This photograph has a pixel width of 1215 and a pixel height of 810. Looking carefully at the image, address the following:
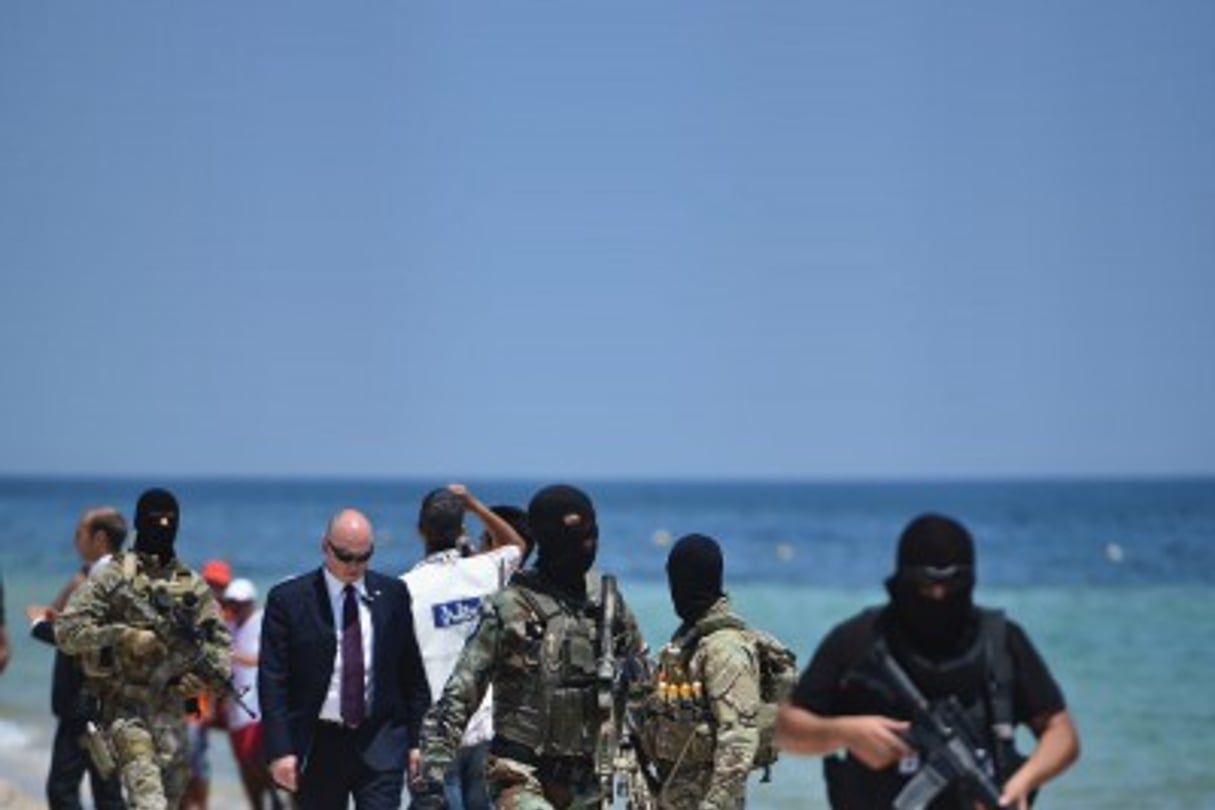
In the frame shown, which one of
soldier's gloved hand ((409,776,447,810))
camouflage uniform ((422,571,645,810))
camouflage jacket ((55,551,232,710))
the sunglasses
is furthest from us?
camouflage jacket ((55,551,232,710))

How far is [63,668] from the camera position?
12500 mm

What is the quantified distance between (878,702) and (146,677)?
16.9 ft

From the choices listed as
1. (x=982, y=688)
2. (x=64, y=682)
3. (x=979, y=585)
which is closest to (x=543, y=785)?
(x=982, y=688)

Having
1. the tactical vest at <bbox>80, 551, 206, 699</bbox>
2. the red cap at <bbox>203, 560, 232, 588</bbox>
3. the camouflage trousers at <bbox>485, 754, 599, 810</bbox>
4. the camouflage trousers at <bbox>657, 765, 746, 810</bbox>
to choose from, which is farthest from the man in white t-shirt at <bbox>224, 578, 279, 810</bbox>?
the camouflage trousers at <bbox>657, 765, 746, 810</bbox>

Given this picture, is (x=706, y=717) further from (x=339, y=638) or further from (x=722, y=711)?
(x=339, y=638)

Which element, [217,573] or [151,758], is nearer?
[151,758]

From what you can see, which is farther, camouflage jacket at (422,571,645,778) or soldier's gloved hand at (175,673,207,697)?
soldier's gloved hand at (175,673,207,697)

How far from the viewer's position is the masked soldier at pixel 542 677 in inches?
362

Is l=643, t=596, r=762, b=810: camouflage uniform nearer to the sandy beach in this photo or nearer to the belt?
the belt

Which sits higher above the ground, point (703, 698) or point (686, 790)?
point (703, 698)

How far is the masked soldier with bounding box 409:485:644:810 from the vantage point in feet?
30.2

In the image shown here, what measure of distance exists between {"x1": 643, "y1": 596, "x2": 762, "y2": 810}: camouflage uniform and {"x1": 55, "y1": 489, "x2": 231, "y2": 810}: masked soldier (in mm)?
2863

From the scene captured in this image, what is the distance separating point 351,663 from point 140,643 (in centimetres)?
125

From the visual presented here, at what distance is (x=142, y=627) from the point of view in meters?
11.4
